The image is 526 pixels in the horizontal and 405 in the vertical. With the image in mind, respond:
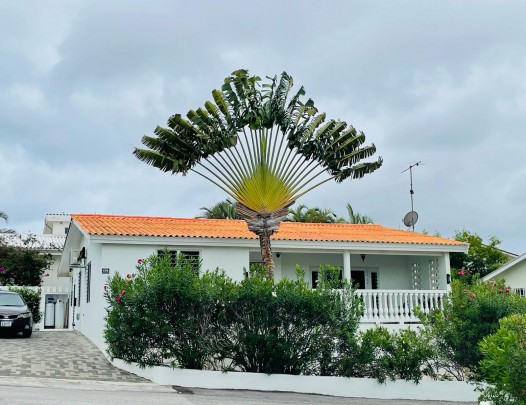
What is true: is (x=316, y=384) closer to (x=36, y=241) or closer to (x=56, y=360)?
(x=56, y=360)

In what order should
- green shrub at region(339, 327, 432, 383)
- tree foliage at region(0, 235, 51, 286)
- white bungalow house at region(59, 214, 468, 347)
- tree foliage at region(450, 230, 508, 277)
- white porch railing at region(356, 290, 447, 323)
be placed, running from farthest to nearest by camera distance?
tree foliage at region(450, 230, 508, 277) → tree foliage at region(0, 235, 51, 286) → white porch railing at region(356, 290, 447, 323) → white bungalow house at region(59, 214, 468, 347) → green shrub at region(339, 327, 432, 383)

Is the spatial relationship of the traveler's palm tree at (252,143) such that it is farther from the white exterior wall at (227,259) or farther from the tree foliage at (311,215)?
the tree foliage at (311,215)

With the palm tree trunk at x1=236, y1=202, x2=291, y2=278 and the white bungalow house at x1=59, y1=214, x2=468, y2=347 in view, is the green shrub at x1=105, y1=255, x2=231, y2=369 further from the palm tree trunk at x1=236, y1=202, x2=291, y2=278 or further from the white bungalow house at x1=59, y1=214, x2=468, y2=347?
the palm tree trunk at x1=236, y1=202, x2=291, y2=278

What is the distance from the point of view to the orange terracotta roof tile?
65.5 feet

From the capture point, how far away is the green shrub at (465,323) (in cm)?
1339

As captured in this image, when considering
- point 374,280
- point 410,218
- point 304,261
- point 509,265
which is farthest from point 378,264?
point 509,265

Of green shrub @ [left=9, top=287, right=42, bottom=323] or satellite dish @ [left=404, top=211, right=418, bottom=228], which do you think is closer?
green shrub @ [left=9, top=287, right=42, bottom=323]

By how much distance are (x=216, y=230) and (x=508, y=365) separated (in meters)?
15.4

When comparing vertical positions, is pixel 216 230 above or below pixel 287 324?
above

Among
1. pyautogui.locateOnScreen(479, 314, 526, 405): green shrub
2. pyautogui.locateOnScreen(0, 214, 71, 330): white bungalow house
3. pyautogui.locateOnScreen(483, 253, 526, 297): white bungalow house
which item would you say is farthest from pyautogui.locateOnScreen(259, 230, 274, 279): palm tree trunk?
pyautogui.locateOnScreen(483, 253, 526, 297): white bungalow house

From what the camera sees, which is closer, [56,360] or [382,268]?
[56,360]

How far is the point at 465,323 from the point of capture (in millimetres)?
13453

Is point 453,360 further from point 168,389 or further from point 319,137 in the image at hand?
point 319,137

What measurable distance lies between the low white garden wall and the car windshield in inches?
346
